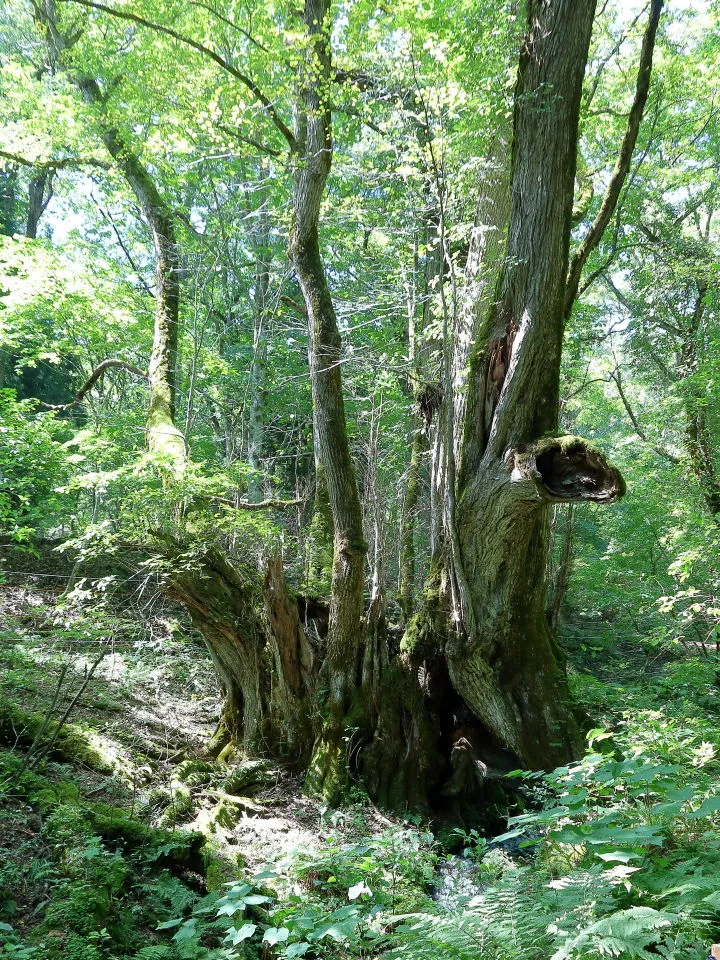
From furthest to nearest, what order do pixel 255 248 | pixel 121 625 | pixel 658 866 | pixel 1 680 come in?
pixel 255 248, pixel 121 625, pixel 1 680, pixel 658 866

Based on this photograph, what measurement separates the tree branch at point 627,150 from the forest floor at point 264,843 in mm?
4031

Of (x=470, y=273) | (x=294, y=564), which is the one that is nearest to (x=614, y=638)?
(x=294, y=564)

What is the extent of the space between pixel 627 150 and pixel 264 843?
6.87m

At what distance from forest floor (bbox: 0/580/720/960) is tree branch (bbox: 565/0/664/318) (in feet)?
13.2

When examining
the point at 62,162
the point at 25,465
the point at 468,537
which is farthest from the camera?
the point at 62,162

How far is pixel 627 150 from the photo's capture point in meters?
5.41

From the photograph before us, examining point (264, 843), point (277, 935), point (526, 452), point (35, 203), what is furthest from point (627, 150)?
point (35, 203)

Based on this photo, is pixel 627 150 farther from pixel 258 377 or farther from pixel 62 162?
pixel 62 162

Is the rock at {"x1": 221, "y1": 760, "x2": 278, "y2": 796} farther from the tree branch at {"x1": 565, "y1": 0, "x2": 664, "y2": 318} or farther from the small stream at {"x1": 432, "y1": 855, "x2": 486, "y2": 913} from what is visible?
the tree branch at {"x1": 565, "y1": 0, "x2": 664, "y2": 318}

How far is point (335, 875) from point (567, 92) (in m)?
5.73

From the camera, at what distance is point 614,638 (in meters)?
12.0

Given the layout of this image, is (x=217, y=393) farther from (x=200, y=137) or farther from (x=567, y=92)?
(x=567, y=92)

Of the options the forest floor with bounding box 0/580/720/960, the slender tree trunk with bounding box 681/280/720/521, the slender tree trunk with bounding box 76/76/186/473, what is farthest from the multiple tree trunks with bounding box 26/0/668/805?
the slender tree trunk with bounding box 681/280/720/521

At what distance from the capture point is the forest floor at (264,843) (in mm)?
1916
